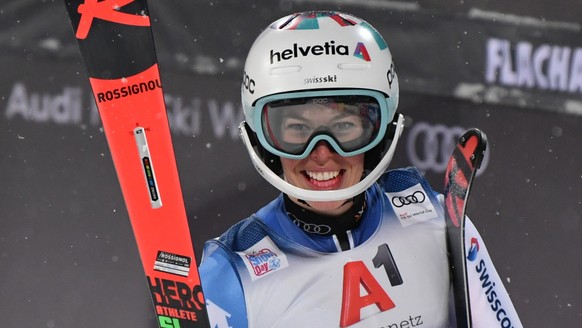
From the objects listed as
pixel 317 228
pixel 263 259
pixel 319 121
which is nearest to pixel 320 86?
pixel 319 121

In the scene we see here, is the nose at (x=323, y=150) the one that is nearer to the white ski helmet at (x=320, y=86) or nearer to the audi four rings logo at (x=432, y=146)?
the white ski helmet at (x=320, y=86)

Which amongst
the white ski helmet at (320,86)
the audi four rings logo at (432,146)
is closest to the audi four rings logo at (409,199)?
the white ski helmet at (320,86)

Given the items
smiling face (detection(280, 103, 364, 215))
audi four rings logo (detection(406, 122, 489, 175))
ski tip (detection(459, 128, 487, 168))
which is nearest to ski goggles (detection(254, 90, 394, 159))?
smiling face (detection(280, 103, 364, 215))

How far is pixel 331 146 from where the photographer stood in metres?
3.15

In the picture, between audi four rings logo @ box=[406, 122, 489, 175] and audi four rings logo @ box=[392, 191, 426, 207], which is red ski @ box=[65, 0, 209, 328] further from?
audi four rings logo @ box=[406, 122, 489, 175]

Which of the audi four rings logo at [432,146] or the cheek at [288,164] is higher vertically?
the cheek at [288,164]

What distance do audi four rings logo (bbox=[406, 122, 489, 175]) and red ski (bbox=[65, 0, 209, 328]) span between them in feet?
5.02

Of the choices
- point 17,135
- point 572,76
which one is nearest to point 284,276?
point 17,135

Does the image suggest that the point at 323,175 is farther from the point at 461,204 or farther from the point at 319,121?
the point at 461,204

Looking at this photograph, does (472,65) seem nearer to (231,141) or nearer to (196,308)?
(231,141)

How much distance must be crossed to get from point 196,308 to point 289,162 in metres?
0.50

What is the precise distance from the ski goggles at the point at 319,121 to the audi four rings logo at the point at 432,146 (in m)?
1.34

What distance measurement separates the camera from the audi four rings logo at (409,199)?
345cm

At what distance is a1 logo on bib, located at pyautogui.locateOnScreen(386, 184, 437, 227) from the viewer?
3.41 metres
